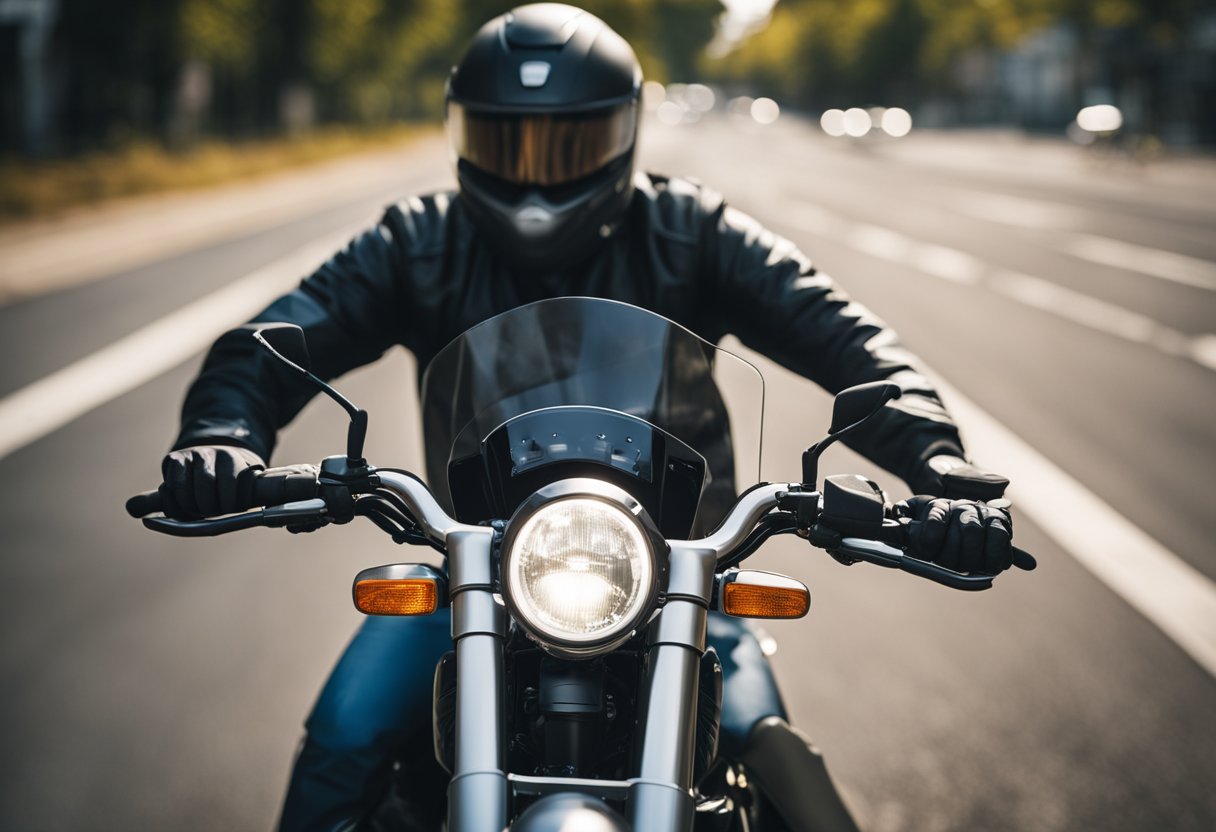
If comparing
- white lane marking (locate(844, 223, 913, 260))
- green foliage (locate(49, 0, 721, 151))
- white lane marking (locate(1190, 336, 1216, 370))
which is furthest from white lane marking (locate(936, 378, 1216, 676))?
green foliage (locate(49, 0, 721, 151))

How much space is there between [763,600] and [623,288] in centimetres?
113

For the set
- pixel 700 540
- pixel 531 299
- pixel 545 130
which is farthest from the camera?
pixel 531 299

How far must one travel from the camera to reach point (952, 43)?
7662 centimetres

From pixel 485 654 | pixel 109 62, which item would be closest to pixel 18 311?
pixel 485 654

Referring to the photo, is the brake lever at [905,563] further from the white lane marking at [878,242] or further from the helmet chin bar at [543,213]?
the white lane marking at [878,242]

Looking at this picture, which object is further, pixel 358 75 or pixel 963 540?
pixel 358 75

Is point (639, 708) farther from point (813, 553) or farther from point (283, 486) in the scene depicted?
point (813, 553)

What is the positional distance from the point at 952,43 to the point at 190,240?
225 ft

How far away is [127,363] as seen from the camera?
31.2ft

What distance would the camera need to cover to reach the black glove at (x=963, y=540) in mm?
1718

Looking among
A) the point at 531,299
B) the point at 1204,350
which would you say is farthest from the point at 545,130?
the point at 1204,350

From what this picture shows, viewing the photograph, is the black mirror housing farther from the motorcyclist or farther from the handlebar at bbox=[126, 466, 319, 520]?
the handlebar at bbox=[126, 466, 319, 520]

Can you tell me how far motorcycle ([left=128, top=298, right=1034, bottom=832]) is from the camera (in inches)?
59.7

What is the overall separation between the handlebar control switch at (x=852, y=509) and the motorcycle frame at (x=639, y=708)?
0.15 meters
